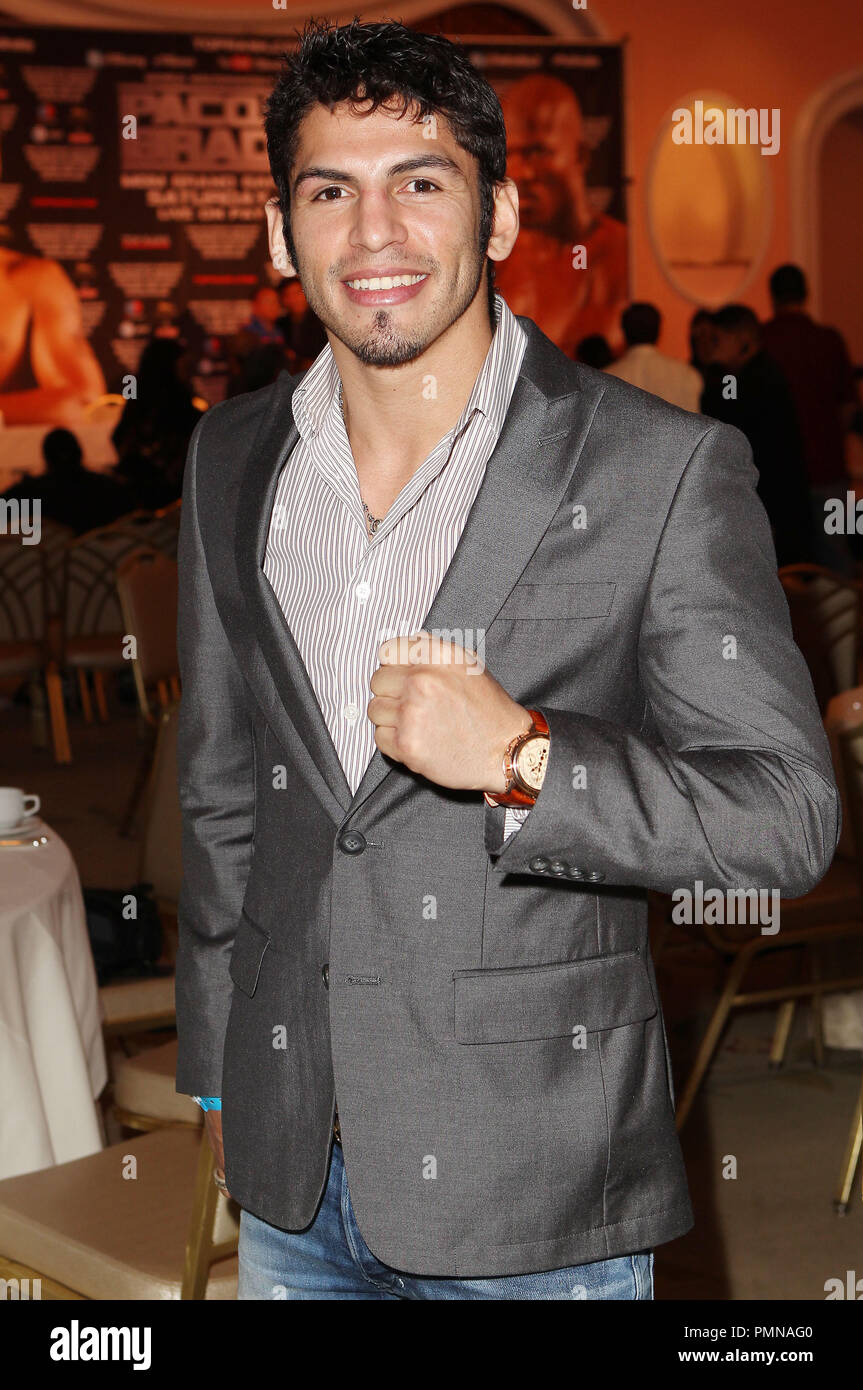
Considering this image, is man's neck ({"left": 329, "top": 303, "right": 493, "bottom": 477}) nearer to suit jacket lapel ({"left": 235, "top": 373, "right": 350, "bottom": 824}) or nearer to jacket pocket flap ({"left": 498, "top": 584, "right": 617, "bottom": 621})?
suit jacket lapel ({"left": 235, "top": 373, "right": 350, "bottom": 824})

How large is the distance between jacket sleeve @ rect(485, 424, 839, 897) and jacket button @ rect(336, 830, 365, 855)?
0.52 feet

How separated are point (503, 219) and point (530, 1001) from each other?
70 cm

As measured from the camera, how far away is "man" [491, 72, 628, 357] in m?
11.0

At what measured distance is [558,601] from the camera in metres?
1.32

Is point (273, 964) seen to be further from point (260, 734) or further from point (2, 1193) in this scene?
point (2, 1193)

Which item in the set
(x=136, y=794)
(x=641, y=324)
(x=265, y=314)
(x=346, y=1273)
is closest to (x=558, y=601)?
(x=346, y=1273)

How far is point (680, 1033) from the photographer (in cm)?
407

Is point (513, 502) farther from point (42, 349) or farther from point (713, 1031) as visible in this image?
point (42, 349)

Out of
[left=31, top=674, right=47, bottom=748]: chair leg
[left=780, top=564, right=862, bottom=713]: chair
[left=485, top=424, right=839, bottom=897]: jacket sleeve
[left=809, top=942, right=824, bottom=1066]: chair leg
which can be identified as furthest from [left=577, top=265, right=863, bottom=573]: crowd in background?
A: [left=485, top=424, right=839, bottom=897]: jacket sleeve

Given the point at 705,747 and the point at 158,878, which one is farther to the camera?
the point at 158,878

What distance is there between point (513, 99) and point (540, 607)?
10.4m

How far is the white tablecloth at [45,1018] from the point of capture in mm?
2441

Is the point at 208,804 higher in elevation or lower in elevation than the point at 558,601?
lower
